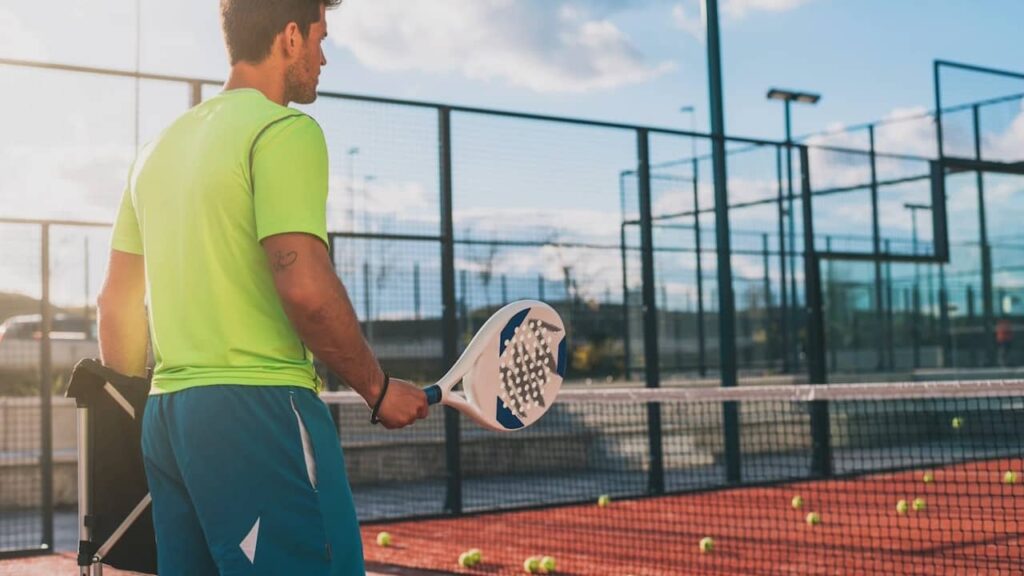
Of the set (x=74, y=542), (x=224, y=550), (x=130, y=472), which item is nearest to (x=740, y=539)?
(x=74, y=542)

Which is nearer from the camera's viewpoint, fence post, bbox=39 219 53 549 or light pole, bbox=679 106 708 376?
fence post, bbox=39 219 53 549

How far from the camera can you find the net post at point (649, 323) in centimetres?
1002

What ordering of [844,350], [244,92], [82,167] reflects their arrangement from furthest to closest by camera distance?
1. [844,350]
2. [82,167]
3. [244,92]

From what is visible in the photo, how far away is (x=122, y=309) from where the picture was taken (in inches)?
101

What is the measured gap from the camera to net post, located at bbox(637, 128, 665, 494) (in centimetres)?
1002

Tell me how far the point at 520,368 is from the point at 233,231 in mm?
967

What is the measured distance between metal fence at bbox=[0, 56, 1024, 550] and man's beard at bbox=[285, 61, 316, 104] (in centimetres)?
559

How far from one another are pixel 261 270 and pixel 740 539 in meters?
5.73

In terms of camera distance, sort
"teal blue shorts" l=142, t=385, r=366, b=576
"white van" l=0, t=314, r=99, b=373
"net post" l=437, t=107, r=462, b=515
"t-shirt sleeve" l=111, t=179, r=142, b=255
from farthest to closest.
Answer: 1. "white van" l=0, t=314, r=99, b=373
2. "net post" l=437, t=107, r=462, b=515
3. "t-shirt sleeve" l=111, t=179, r=142, b=255
4. "teal blue shorts" l=142, t=385, r=366, b=576

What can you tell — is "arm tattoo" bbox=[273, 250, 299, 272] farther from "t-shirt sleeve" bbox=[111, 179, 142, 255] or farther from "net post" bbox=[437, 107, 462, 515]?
"net post" bbox=[437, 107, 462, 515]

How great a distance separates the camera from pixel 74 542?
779 cm

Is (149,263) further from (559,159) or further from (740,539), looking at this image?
(559,159)

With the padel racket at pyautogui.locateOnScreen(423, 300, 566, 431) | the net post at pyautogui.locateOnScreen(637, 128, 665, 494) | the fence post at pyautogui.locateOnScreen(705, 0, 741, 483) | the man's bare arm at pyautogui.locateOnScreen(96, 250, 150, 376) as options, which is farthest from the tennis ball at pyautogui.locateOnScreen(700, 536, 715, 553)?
the man's bare arm at pyautogui.locateOnScreen(96, 250, 150, 376)

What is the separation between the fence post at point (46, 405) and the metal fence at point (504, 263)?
1cm
